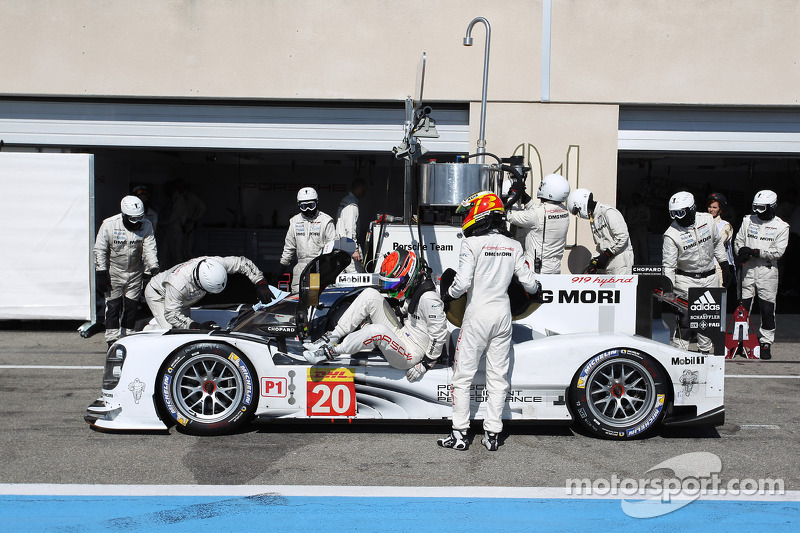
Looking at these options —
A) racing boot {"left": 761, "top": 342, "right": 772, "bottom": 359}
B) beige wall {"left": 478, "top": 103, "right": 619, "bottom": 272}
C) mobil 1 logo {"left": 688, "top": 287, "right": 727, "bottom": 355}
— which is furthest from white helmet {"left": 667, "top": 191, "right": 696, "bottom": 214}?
mobil 1 logo {"left": 688, "top": 287, "right": 727, "bottom": 355}

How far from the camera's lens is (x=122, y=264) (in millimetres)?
9242

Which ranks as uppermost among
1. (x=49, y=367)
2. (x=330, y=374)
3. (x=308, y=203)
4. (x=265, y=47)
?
(x=265, y=47)

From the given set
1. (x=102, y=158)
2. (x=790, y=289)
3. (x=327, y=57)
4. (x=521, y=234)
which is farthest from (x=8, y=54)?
(x=790, y=289)

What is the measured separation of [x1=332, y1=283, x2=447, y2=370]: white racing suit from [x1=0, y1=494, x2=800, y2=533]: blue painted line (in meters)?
1.26

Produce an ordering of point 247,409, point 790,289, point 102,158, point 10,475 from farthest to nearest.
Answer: point 790,289 < point 102,158 < point 247,409 < point 10,475

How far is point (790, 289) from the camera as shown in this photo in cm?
1470

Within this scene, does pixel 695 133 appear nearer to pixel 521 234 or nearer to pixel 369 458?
pixel 521 234

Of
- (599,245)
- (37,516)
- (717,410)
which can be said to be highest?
(599,245)

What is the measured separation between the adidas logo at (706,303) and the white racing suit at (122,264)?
6144mm

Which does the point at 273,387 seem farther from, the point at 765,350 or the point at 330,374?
the point at 765,350

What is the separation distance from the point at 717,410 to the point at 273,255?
11.3m

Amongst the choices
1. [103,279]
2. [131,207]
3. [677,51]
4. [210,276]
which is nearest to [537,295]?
[210,276]

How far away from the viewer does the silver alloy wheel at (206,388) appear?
5531mm

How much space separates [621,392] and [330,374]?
2.10 meters
